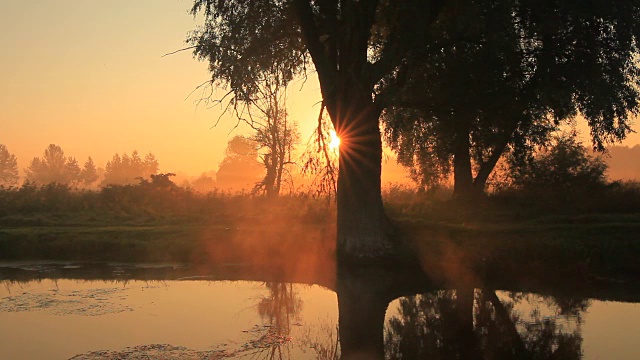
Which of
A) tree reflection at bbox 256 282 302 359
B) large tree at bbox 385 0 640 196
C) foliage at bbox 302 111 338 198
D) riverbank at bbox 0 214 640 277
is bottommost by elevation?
tree reflection at bbox 256 282 302 359

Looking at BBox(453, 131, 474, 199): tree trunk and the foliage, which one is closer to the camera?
the foliage

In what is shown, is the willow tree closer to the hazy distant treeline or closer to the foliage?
the foliage

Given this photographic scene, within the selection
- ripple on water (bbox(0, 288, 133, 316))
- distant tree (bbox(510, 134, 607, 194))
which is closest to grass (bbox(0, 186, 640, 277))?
distant tree (bbox(510, 134, 607, 194))

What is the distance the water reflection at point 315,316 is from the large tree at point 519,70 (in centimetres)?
551

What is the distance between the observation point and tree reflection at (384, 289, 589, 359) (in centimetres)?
1098

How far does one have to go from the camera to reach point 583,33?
19.3 metres

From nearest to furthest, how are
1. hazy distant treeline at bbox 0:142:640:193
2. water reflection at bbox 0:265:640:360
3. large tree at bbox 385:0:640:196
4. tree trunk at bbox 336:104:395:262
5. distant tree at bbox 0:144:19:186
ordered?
water reflection at bbox 0:265:640:360 → large tree at bbox 385:0:640:196 → tree trunk at bbox 336:104:395:262 → hazy distant treeline at bbox 0:142:640:193 → distant tree at bbox 0:144:19:186

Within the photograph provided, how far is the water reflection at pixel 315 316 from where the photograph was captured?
444 inches

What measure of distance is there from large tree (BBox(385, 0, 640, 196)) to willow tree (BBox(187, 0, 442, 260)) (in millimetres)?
1325

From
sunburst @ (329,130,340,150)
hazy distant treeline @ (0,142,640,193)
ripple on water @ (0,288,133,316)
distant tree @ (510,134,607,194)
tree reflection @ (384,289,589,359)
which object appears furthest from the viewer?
hazy distant treeline @ (0,142,640,193)

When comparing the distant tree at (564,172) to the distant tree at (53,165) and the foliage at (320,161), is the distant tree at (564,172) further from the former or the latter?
the distant tree at (53,165)

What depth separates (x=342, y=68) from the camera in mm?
20484

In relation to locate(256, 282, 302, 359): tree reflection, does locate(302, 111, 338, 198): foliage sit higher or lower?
higher

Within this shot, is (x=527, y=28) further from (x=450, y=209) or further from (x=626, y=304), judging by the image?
(x=450, y=209)
